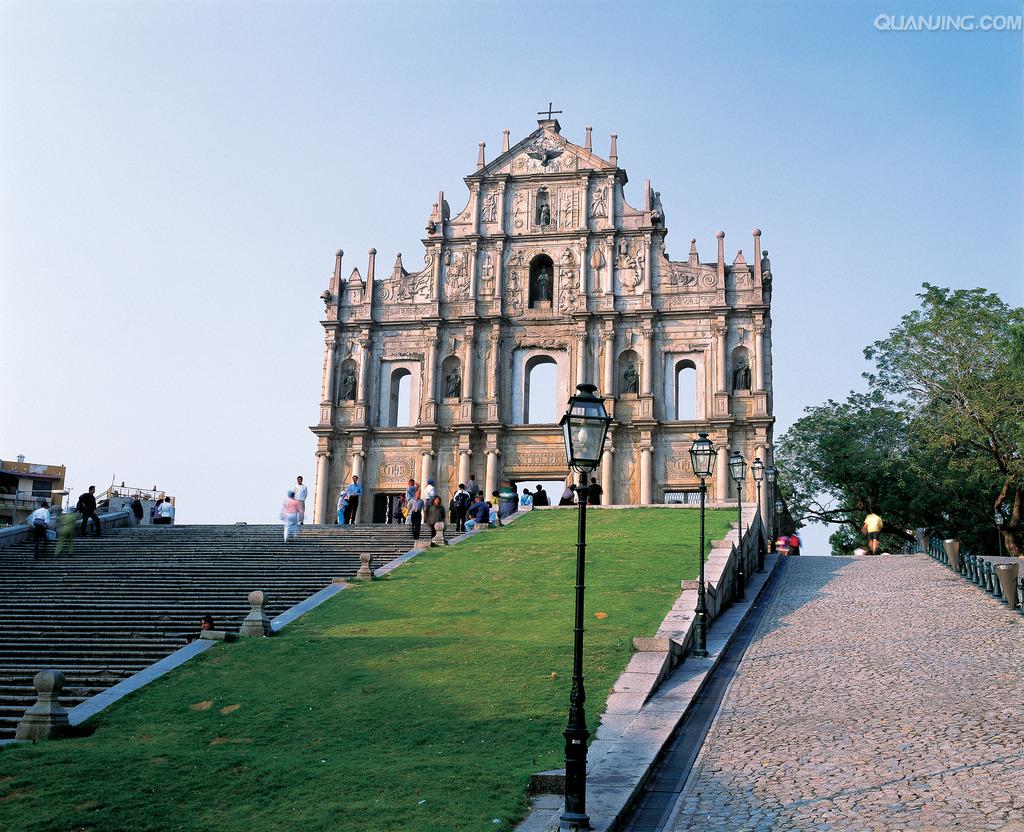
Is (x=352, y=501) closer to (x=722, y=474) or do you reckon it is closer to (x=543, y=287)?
(x=722, y=474)

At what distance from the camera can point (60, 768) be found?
11406mm

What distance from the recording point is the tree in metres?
40.8

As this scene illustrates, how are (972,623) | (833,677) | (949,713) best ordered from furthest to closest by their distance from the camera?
Result: 1. (972,623)
2. (833,677)
3. (949,713)

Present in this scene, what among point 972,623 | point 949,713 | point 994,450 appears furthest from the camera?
point 994,450

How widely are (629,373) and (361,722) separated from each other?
31.7 m

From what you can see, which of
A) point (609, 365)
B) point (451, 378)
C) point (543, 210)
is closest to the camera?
point (609, 365)

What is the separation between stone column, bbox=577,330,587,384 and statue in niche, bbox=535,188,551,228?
5.14m

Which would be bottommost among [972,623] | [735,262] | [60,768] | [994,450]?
[60,768]

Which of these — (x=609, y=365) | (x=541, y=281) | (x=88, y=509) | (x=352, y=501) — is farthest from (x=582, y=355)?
(x=88, y=509)

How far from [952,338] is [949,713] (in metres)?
32.8

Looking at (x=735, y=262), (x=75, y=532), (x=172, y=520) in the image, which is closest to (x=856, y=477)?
(x=735, y=262)

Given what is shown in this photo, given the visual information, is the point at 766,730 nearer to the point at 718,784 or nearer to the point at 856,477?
the point at 718,784

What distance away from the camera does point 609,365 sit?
43000 mm

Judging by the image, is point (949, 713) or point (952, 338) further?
point (952, 338)
